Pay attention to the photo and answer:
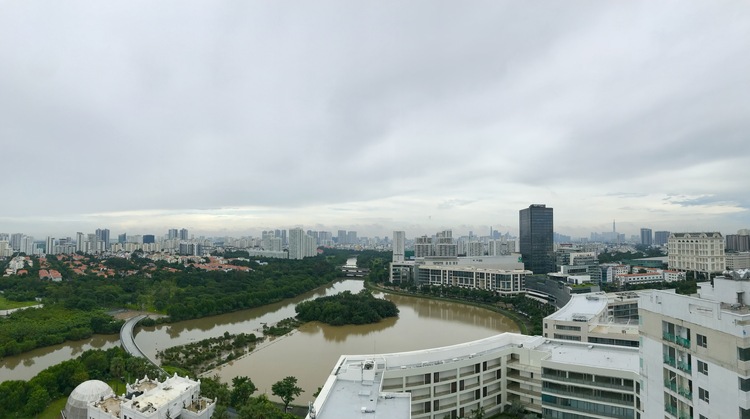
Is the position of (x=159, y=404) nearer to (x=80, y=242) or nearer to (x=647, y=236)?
(x=80, y=242)

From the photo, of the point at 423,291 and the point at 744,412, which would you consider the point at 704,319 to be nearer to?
the point at 744,412

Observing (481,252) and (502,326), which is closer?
(502,326)

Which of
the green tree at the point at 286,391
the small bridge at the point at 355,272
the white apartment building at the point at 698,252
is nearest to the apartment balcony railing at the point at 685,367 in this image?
the green tree at the point at 286,391

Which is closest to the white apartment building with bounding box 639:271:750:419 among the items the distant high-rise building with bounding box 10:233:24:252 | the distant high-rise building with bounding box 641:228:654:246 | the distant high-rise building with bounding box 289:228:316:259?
the distant high-rise building with bounding box 289:228:316:259

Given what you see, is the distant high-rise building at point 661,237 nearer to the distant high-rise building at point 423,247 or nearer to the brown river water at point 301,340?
the distant high-rise building at point 423,247

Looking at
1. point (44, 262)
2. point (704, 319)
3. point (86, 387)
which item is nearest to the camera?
point (704, 319)

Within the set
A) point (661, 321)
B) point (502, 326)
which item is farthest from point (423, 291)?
point (661, 321)
